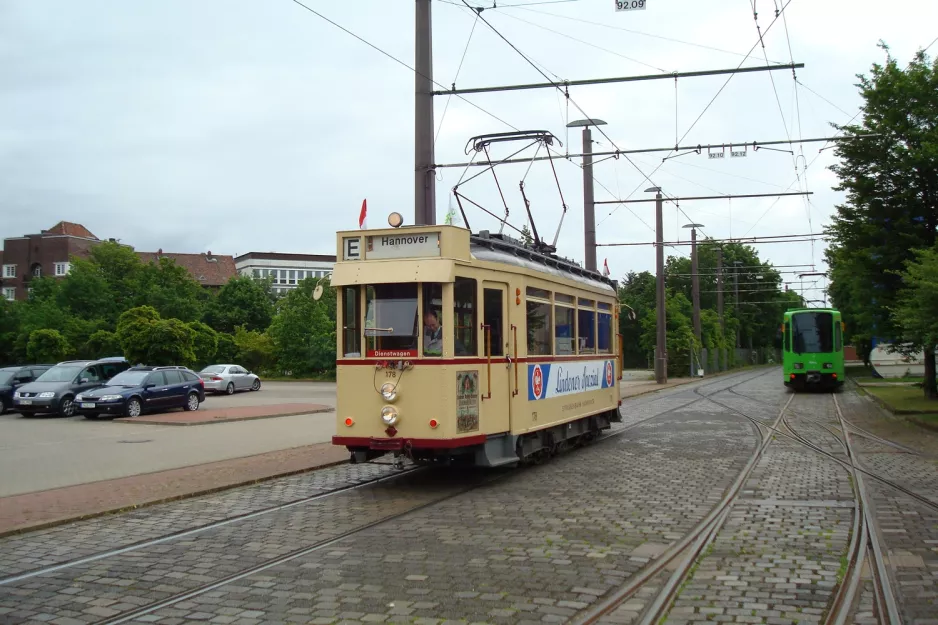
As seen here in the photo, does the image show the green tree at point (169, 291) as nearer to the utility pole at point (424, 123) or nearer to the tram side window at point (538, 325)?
the utility pole at point (424, 123)

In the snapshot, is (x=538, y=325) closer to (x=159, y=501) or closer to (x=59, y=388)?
(x=159, y=501)

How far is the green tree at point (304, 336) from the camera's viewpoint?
52.7 m

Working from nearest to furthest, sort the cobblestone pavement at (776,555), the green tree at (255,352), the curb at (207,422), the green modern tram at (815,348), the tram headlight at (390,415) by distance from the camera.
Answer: the cobblestone pavement at (776,555), the tram headlight at (390,415), the curb at (207,422), the green modern tram at (815,348), the green tree at (255,352)

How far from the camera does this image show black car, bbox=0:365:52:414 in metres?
25.8

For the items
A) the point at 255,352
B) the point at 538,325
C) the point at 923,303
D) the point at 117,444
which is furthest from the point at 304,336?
the point at 538,325

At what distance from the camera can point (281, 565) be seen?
6832mm

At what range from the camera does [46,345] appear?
1537 inches

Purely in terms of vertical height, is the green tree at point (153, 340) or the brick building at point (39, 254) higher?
the brick building at point (39, 254)

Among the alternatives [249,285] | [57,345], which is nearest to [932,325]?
[57,345]

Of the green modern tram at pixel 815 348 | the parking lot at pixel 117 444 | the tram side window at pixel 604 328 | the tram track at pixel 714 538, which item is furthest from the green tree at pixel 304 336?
the tram track at pixel 714 538

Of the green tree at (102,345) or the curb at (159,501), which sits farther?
the green tree at (102,345)

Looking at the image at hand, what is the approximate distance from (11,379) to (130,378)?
213 inches

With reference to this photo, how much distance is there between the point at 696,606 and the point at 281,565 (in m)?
3.29

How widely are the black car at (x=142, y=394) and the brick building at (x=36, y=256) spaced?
63800mm
